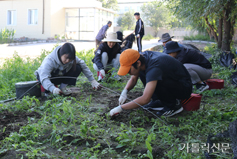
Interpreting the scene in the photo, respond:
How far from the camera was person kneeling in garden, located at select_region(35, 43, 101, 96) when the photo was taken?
3.62m

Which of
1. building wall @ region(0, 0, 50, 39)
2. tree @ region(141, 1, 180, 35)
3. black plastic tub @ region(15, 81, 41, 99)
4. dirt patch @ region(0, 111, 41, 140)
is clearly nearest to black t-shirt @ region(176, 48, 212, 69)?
black plastic tub @ region(15, 81, 41, 99)

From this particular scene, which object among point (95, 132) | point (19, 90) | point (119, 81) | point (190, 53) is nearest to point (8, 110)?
point (19, 90)

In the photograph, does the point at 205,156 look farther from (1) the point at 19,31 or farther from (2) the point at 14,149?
(1) the point at 19,31

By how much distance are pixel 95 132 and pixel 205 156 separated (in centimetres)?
114

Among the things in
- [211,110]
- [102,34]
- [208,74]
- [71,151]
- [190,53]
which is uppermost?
[102,34]

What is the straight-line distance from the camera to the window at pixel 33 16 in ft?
69.2

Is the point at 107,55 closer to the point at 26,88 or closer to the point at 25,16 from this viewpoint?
the point at 26,88

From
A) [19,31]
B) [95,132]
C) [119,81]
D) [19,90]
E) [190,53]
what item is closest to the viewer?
[95,132]

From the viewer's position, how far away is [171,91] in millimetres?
3193

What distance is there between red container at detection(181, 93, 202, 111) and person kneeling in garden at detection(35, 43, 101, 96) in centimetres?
156

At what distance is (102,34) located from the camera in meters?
9.41

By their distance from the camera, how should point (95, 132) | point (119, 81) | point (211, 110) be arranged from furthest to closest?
point (119, 81), point (211, 110), point (95, 132)

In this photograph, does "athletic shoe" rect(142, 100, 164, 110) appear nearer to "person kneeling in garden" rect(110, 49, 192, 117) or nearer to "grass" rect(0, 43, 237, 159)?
"person kneeling in garden" rect(110, 49, 192, 117)

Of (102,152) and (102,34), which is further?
(102,34)
